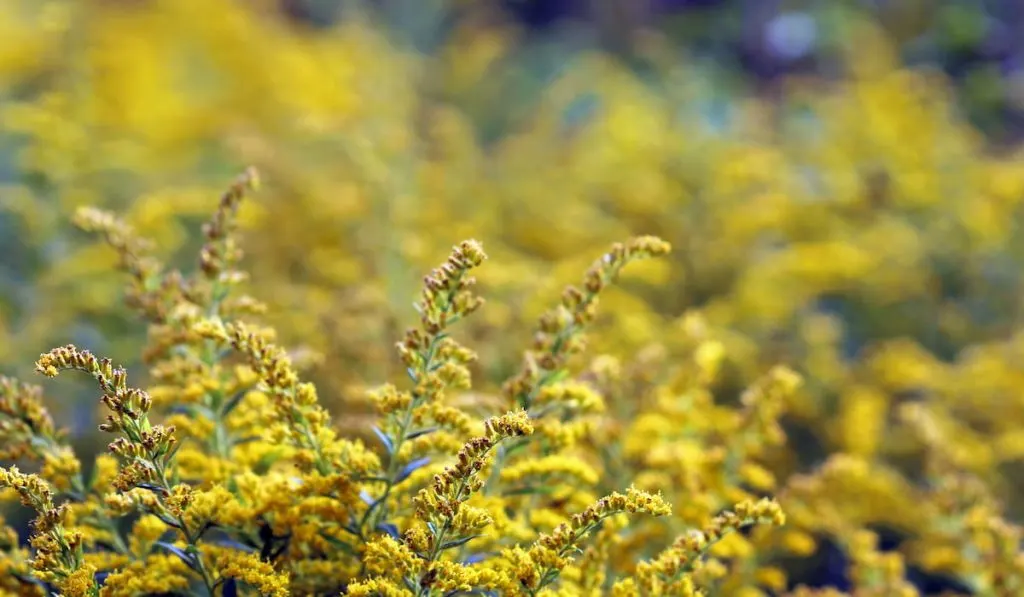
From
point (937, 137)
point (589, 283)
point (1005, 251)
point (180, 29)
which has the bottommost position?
point (589, 283)

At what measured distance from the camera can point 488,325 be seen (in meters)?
3.52

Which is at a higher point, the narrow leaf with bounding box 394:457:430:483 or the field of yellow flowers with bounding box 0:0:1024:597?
the field of yellow flowers with bounding box 0:0:1024:597

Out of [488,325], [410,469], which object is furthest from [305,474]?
[488,325]

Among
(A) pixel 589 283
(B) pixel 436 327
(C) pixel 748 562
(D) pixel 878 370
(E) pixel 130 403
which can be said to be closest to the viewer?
(E) pixel 130 403

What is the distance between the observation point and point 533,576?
1610mm

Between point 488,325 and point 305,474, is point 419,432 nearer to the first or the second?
point 305,474

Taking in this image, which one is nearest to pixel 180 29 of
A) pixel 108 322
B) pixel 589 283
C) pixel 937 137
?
pixel 108 322

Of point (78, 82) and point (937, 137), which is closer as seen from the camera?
point (78, 82)

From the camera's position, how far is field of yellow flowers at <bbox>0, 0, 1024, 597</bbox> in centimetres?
175

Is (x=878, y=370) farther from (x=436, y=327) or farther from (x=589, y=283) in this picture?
(x=436, y=327)

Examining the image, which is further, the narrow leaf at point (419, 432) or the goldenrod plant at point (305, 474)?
the narrow leaf at point (419, 432)

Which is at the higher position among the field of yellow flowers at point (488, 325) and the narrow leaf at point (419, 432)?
the field of yellow flowers at point (488, 325)

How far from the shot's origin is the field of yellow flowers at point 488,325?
68.8 inches

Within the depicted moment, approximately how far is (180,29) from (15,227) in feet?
11.8
